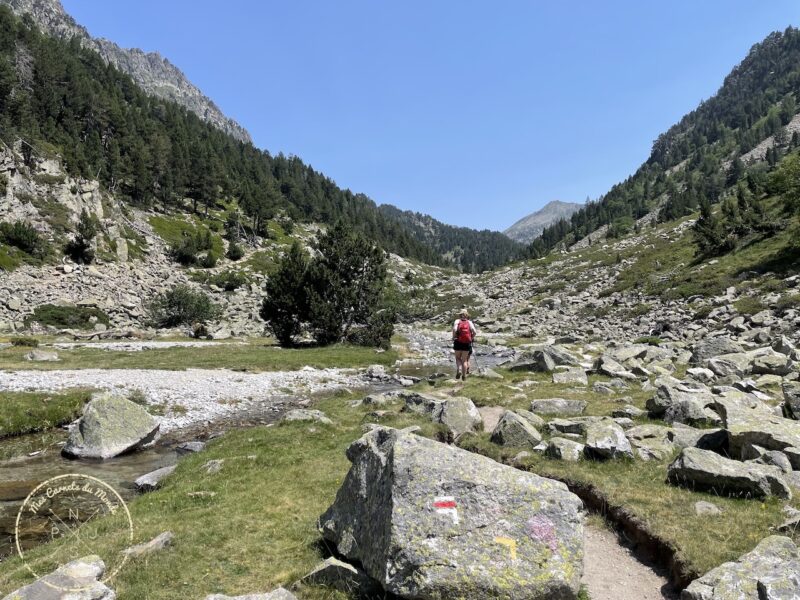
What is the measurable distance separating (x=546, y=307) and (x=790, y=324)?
45199 mm

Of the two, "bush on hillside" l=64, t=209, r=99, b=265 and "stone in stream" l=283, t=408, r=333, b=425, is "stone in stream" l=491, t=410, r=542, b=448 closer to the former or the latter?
"stone in stream" l=283, t=408, r=333, b=425

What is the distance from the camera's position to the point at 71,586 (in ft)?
21.2

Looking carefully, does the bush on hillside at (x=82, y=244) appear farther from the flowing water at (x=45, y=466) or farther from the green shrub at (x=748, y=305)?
the green shrub at (x=748, y=305)

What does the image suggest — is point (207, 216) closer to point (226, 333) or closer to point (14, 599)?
point (226, 333)

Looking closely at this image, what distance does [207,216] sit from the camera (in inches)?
5330

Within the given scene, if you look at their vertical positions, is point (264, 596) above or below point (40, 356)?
below

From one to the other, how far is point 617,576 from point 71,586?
8280 millimetres

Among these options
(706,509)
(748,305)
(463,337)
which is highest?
(748,305)

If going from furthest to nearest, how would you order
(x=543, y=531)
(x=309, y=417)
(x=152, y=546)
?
(x=309, y=417) → (x=152, y=546) → (x=543, y=531)

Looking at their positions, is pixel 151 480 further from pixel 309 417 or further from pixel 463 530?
pixel 463 530

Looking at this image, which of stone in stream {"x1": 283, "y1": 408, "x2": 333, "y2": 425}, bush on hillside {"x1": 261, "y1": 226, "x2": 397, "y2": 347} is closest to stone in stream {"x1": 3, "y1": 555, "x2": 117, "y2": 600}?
stone in stream {"x1": 283, "y1": 408, "x2": 333, "y2": 425}

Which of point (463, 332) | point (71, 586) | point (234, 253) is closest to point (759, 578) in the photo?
point (71, 586)

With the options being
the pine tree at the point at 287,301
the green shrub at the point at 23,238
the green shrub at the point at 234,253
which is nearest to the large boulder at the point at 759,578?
the pine tree at the point at 287,301

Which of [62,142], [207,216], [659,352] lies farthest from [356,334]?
[207,216]
